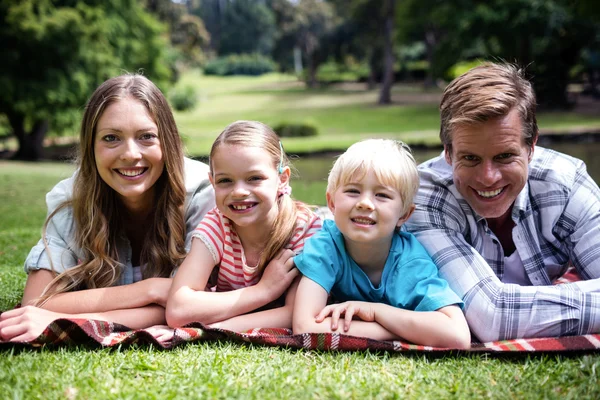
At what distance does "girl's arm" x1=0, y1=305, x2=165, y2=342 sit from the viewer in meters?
2.90

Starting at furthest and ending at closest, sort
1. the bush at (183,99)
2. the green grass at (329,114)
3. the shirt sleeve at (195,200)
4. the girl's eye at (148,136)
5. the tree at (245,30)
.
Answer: the tree at (245,30) < the bush at (183,99) < the green grass at (329,114) < the shirt sleeve at (195,200) < the girl's eye at (148,136)

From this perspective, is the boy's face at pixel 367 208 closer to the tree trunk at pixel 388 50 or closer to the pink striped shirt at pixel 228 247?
the pink striped shirt at pixel 228 247

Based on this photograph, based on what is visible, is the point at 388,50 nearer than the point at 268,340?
No

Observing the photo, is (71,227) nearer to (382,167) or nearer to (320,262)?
(320,262)

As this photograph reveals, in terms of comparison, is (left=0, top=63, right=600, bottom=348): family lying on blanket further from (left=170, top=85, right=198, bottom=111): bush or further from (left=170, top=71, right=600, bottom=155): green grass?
(left=170, top=85, right=198, bottom=111): bush

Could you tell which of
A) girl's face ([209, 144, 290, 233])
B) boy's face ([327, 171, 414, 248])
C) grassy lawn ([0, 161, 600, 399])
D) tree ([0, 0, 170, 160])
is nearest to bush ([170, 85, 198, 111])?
tree ([0, 0, 170, 160])

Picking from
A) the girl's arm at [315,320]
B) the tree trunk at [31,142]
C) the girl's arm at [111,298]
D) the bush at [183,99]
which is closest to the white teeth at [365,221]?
the girl's arm at [315,320]

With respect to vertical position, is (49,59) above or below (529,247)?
above

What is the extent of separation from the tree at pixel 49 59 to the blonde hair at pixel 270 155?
49.5 feet

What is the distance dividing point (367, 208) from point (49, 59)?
55.9 ft

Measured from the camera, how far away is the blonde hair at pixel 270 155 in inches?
128

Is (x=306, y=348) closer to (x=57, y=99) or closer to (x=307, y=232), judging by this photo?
(x=307, y=232)

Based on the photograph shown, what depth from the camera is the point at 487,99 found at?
9.96ft

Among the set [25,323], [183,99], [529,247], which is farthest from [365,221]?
[183,99]
